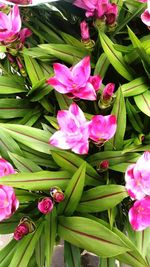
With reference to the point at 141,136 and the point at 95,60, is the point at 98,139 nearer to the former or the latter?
the point at 141,136

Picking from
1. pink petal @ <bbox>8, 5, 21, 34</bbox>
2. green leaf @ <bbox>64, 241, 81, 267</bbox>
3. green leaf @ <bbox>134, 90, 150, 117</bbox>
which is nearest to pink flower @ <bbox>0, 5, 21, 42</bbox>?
pink petal @ <bbox>8, 5, 21, 34</bbox>

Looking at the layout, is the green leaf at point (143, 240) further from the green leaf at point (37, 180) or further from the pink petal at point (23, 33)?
the pink petal at point (23, 33)

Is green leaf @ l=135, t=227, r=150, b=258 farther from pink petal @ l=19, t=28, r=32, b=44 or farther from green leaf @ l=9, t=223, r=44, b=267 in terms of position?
pink petal @ l=19, t=28, r=32, b=44

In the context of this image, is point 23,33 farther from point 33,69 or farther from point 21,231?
point 21,231

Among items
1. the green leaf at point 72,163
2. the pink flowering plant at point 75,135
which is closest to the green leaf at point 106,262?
the pink flowering plant at point 75,135

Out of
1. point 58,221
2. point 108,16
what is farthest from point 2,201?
point 108,16

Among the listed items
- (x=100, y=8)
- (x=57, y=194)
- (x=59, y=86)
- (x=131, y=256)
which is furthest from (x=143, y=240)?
(x=100, y=8)
